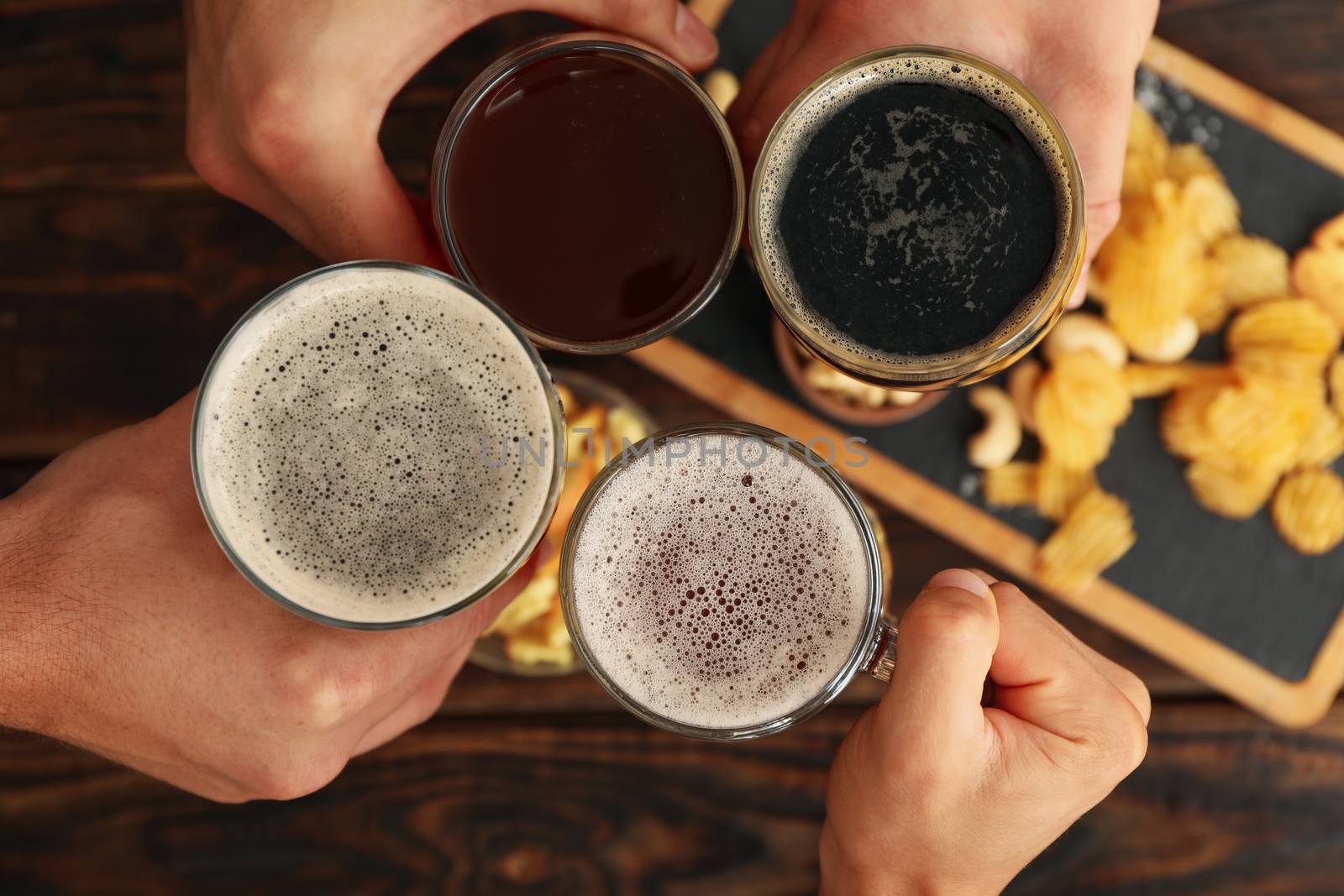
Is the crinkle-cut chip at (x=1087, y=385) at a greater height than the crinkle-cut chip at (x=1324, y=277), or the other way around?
the crinkle-cut chip at (x=1324, y=277)

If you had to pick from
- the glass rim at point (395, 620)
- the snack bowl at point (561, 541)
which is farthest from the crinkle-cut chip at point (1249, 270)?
the glass rim at point (395, 620)

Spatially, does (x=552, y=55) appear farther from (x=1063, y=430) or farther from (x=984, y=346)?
(x=1063, y=430)

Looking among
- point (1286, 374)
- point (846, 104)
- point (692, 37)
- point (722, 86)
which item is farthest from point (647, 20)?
point (1286, 374)

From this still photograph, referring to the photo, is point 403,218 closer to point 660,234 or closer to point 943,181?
point 660,234

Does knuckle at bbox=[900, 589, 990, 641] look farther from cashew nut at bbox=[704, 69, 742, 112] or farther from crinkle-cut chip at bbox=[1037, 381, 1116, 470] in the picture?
cashew nut at bbox=[704, 69, 742, 112]

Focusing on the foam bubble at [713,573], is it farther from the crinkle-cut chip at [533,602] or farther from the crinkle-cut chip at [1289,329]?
the crinkle-cut chip at [1289,329]

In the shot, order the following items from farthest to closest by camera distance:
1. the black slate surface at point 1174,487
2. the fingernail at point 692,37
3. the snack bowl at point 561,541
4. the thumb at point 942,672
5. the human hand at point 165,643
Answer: the black slate surface at point 1174,487 → the snack bowl at point 561,541 → the fingernail at point 692,37 → the human hand at point 165,643 → the thumb at point 942,672
